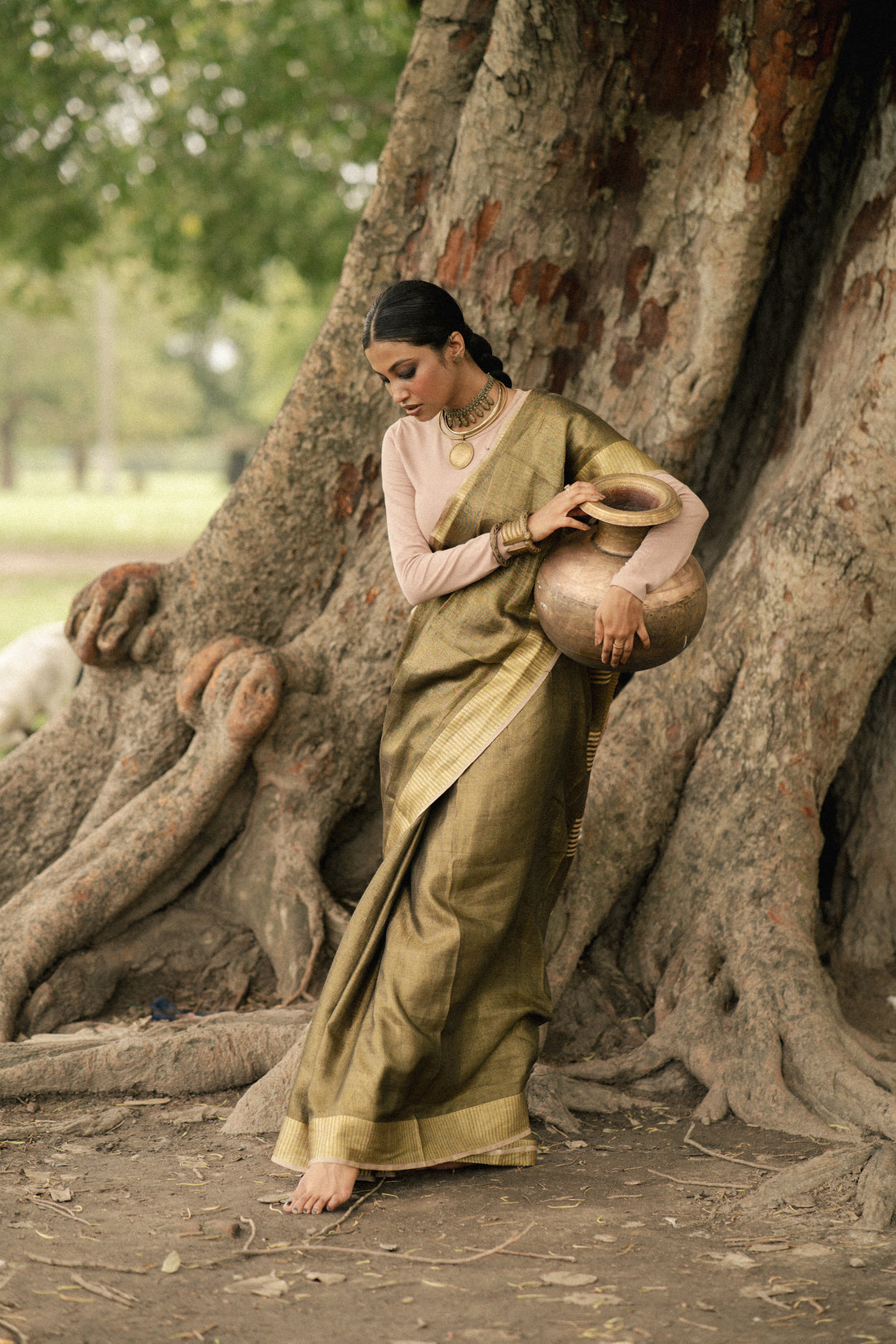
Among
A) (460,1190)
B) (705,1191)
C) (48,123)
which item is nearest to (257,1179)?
(460,1190)

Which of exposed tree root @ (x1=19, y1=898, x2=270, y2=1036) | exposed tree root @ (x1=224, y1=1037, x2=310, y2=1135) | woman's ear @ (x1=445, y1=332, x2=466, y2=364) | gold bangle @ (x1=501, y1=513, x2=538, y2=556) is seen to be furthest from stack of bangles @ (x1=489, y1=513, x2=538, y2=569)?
exposed tree root @ (x1=19, y1=898, x2=270, y2=1036)

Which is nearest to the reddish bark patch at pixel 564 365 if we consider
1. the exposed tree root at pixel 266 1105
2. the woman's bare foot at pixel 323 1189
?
the exposed tree root at pixel 266 1105

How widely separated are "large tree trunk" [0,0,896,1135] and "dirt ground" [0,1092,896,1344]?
73 cm

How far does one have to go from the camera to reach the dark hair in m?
3.12

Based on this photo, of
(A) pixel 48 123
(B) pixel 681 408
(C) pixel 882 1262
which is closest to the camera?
(C) pixel 882 1262

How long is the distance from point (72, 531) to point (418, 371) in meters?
25.2

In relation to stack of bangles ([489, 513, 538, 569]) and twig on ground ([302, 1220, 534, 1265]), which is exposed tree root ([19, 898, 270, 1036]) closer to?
twig on ground ([302, 1220, 534, 1265])

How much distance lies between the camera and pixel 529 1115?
352 centimetres

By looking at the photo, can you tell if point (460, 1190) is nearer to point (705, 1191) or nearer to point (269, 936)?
point (705, 1191)

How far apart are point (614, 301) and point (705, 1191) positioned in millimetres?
2938

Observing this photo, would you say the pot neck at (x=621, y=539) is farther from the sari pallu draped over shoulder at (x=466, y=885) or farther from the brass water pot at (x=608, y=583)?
the sari pallu draped over shoulder at (x=466, y=885)

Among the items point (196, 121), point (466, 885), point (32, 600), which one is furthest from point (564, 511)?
point (32, 600)

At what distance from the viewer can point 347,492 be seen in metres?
4.64

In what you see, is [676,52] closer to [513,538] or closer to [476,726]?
[513,538]
